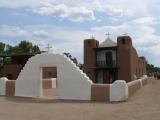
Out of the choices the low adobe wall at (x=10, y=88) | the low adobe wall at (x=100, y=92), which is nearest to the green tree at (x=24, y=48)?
the low adobe wall at (x=10, y=88)

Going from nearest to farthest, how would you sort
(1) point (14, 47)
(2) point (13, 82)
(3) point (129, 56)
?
(2) point (13, 82) < (3) point (129, 56) < (1) point (14, 47)

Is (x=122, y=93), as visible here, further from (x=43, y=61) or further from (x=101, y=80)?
(x=101, y=80)

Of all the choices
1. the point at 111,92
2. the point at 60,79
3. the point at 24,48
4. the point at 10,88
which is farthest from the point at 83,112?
the point at 24,48

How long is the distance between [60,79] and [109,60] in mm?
22844

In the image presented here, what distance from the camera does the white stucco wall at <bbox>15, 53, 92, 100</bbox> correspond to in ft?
66.0

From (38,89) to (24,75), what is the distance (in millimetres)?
1639

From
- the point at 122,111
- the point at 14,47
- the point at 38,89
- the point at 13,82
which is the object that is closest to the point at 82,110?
the point at 122,111

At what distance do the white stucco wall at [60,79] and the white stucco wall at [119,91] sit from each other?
1635mm

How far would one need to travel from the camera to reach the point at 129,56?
134 feet

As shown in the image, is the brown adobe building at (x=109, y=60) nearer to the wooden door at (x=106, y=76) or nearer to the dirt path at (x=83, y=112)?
the wooden door at (x=106, y=76)

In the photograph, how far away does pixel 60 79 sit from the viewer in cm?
2094

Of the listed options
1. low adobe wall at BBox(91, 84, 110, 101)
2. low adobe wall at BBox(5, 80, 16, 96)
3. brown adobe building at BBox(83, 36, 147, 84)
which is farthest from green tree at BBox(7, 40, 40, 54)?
low adobe wall at BBox(91, 84, 110, 101)

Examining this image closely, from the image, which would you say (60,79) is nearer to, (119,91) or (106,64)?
(119,91)

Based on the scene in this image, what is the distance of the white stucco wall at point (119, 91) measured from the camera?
18594mm
